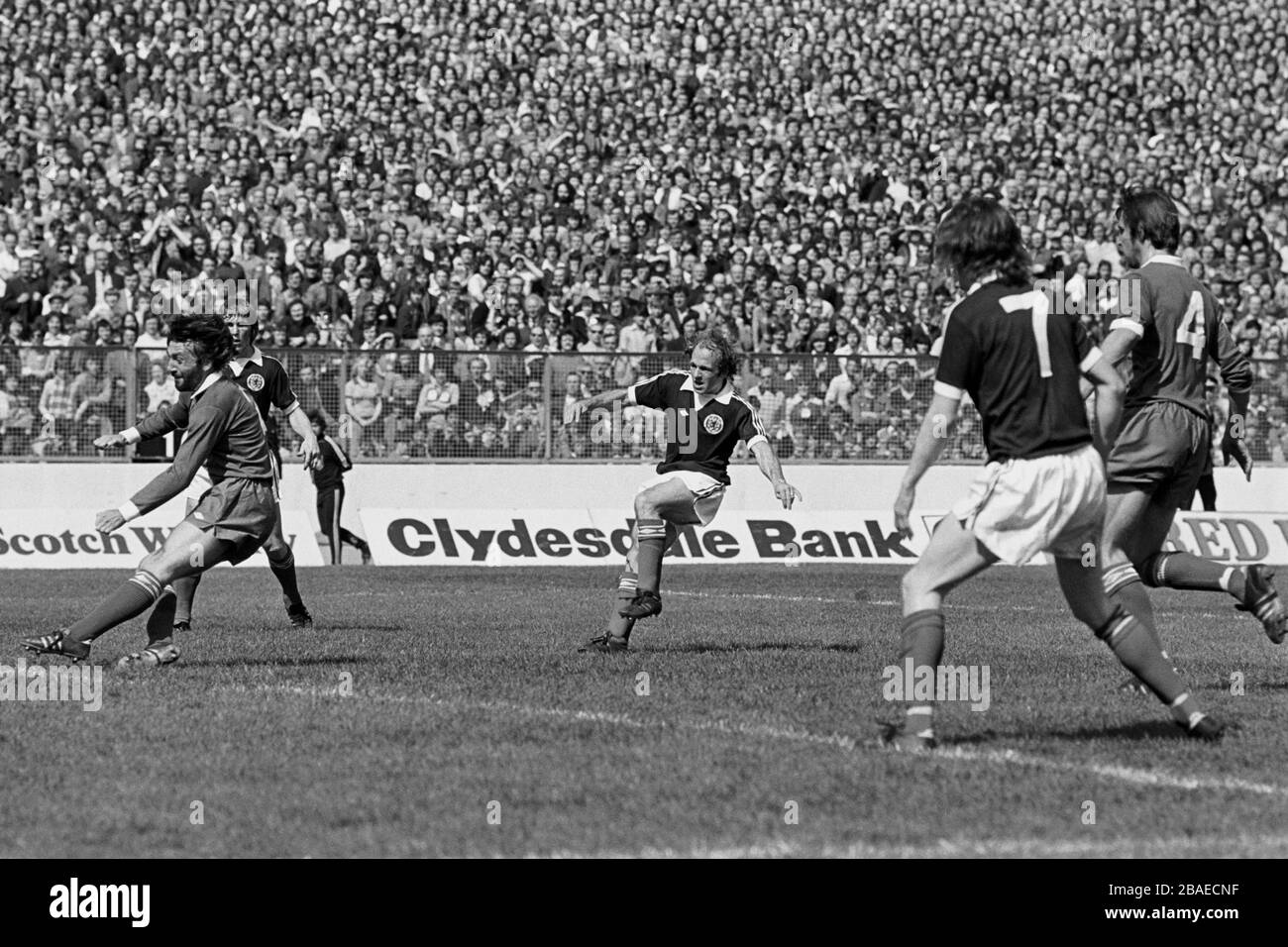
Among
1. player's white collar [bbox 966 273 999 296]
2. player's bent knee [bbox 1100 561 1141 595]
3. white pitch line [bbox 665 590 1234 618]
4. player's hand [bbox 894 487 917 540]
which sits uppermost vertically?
player's white collar [bbox 966 273 999 296]

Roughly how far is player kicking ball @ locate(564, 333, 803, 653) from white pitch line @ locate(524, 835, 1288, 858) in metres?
6.50

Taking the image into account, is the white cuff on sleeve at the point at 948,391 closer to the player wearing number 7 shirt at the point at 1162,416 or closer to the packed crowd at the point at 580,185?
the player wearing number 7 shirt at the point at 1162,416

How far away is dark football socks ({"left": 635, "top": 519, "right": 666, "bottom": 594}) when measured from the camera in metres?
12.5

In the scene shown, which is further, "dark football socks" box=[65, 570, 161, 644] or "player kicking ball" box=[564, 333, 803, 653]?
"player kicking ball" box=[564, 333, 803, 653]

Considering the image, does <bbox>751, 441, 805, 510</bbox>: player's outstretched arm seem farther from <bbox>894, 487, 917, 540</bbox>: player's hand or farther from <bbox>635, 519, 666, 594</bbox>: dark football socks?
<bbox>894, 487, 917, 540</bbox>: player's hand

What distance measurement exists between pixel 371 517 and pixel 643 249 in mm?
6389

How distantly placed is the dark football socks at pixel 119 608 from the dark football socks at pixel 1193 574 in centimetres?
551

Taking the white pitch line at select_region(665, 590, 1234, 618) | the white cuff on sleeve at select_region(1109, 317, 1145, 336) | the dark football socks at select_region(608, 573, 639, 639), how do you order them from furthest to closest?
the white pitch line at select_region(665, 590, 1234, 618) → the dark football socks at select_region(608, 573, 639, 639) → the white cuff on sleeve at select_region(1109, 317, 1145, 336)

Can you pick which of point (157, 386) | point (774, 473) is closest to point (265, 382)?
point (774, 473)

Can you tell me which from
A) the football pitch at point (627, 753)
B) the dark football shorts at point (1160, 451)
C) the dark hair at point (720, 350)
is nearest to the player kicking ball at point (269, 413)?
the football pitch at point (627, 753)

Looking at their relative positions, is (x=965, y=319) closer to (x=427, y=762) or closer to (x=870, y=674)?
(x=427, y=762)

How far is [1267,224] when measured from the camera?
104 feet

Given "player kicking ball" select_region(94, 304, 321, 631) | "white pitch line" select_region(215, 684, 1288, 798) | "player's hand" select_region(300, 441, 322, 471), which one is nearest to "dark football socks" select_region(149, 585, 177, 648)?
"white pitch line" select_region(215, 684, 1288, 798)

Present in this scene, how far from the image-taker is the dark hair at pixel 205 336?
11.0 meters
